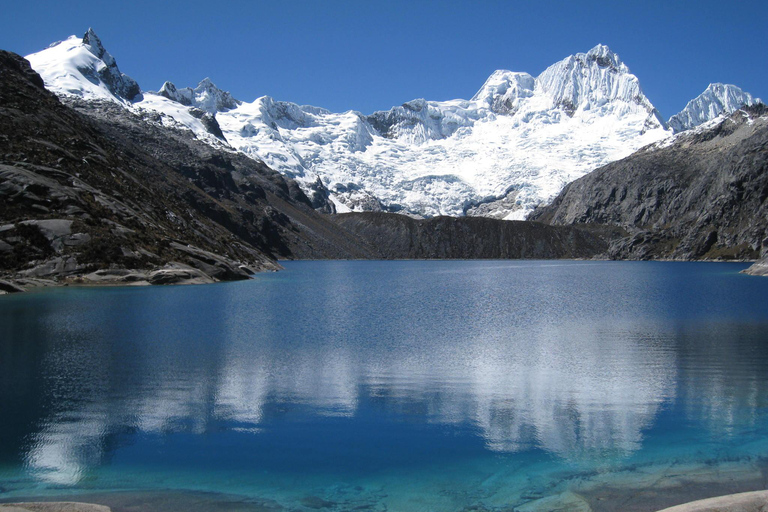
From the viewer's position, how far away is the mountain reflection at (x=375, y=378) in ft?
69.8

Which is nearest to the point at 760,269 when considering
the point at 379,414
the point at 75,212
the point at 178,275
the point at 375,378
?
the point at 178,275

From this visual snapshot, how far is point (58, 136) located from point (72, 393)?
96857 millimetres

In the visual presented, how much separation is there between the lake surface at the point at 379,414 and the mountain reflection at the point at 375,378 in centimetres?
14

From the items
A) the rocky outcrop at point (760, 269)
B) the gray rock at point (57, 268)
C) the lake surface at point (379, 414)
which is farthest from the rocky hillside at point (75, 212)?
the rocky outcrop at point (760, 269)

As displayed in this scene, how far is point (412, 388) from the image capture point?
27.3 m

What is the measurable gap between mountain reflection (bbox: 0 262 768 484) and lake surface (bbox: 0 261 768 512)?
0.14 meters

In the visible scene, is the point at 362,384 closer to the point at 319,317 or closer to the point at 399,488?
the point at 399,488

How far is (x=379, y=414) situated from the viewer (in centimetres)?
2322

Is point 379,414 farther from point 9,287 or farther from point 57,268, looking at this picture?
point 57,268

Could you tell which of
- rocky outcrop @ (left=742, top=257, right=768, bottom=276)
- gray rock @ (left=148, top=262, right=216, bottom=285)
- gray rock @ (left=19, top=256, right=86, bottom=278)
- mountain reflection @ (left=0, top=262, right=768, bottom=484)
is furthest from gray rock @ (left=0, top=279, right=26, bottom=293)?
rocky outcrop @ (left=742, top=257, right=768, bottom=276)

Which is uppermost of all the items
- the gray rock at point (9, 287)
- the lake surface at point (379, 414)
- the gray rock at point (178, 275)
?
the gray rock at point (178, 275)

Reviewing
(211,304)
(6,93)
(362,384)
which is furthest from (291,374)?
(6,93)

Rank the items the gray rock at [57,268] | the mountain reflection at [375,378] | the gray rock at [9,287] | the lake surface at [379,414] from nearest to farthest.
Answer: the lake surface at [379,414], the mountain reflection at [375,378], the gray rock at [9,287], the gray rock at [57,268]

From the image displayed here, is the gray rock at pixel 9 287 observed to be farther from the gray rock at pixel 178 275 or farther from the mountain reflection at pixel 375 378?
the mountain reflection at pixel 375 378
